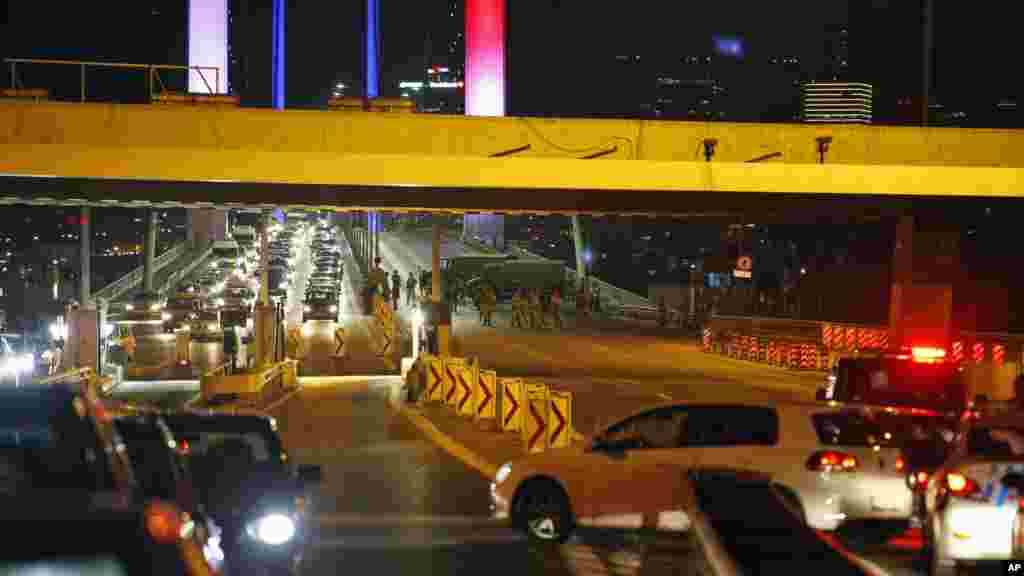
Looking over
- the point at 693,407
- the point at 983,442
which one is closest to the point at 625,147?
the point at 693,407

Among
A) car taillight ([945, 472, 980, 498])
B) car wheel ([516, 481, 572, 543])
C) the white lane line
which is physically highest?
car taillight ([945, 472, 980, 498])

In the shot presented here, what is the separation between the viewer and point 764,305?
67.6 m

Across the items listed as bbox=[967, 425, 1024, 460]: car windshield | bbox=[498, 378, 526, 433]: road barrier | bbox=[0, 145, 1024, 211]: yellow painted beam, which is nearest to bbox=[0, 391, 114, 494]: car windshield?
bbox=[967, 425, 1024, 460]: car windshield

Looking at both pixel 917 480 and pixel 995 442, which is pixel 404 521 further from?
pixel 995 442

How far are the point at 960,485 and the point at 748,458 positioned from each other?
2691 millimetres

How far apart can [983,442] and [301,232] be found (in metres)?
153

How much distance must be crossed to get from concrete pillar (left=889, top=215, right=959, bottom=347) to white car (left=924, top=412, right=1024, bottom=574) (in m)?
27.7

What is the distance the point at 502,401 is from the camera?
25047mm

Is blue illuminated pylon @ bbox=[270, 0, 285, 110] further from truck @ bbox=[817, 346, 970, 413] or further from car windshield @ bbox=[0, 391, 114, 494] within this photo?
car windshield @ bbox=[0, 391, 114, 494]

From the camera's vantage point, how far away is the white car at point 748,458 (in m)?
13.5

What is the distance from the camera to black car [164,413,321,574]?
9.90 metres

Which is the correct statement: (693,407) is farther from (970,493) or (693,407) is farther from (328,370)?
(328,370)

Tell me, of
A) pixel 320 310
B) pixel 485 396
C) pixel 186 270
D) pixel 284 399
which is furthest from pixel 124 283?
pixel 485 396

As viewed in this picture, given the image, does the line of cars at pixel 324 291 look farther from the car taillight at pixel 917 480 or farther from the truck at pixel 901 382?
the car taillight at pixel 917 480
